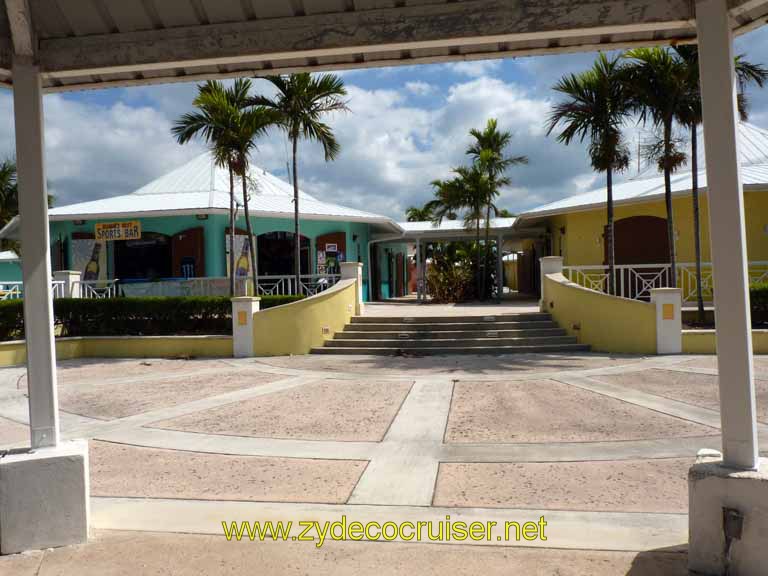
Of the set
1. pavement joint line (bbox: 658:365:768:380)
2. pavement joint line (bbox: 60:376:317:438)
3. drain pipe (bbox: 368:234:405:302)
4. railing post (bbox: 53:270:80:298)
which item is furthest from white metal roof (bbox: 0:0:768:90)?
drain pipe (bbox: 368:234:405:302)

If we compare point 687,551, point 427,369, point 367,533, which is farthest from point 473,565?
point 427,369

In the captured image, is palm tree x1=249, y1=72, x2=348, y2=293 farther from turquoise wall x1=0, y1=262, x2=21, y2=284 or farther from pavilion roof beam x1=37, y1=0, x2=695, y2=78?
turquoise wall x1=0, y1=262, x2=21, y2=284

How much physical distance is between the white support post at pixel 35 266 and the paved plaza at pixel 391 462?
2.79 feet

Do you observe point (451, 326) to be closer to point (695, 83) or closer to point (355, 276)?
point (355, 276)

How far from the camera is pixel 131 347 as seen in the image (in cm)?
1274

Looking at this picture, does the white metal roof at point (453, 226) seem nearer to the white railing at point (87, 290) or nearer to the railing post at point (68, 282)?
the white railing at point (87, 290)

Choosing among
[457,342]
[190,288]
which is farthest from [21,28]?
[190,288]

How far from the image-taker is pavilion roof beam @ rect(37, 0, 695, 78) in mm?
3248

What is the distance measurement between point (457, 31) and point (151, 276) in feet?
58.1

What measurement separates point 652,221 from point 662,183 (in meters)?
1.56

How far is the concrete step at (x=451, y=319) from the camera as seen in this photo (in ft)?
43.8

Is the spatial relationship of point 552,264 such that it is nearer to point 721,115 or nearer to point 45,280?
point 721,115

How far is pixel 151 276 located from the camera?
18.9 meters

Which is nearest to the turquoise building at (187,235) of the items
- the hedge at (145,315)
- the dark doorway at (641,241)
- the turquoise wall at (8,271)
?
the hedge at (145,315)
